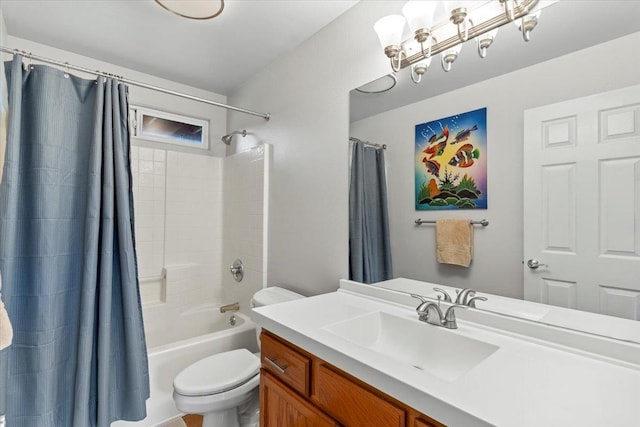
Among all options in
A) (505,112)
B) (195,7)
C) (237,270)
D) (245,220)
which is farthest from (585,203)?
(237,270)

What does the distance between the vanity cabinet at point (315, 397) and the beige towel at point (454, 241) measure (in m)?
0.64

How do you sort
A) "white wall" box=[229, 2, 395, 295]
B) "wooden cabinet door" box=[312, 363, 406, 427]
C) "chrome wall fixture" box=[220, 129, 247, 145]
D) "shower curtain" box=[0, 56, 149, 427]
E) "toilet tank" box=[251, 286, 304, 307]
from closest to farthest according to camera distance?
"wooden cabinet door" box=[312, 363, 406, 427]
"shower curtain" box=[0, 56, 149, 427]
"white wall" box=[229, 2, 395, 295]
"toilet tank" box=[251, 286, 304, 307]
"chrome wall fixture" box=[220, 129, 247, 145]

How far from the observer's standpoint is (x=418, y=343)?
108 centimetres

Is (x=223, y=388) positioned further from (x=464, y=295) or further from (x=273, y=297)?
(x=464, y=295)

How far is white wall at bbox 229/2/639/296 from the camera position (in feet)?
3.26

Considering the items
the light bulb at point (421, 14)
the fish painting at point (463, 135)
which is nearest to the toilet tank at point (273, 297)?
the fish painting at point (463, 135)

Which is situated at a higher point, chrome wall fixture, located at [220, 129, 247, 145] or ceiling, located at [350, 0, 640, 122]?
chrome wall fixture, located at [220, 129, 247, 145]

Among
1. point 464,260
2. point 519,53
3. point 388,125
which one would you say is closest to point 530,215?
point 464,260

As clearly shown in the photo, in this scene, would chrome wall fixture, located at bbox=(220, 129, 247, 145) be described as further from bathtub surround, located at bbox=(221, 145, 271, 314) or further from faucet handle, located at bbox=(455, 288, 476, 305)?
faucet handle, located at bbox=(455, 288, 476, 305)

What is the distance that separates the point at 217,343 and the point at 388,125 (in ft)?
5.55

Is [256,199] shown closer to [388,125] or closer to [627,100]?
[388,125]

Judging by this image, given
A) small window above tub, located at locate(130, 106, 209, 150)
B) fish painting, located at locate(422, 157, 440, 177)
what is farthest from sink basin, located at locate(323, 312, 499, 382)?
small window above tub, located at locate(130, 106, 209, 150)

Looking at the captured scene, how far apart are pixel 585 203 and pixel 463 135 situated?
453 millimetres

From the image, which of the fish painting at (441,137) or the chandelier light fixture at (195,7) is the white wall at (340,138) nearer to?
the fish painting at (441,137)
